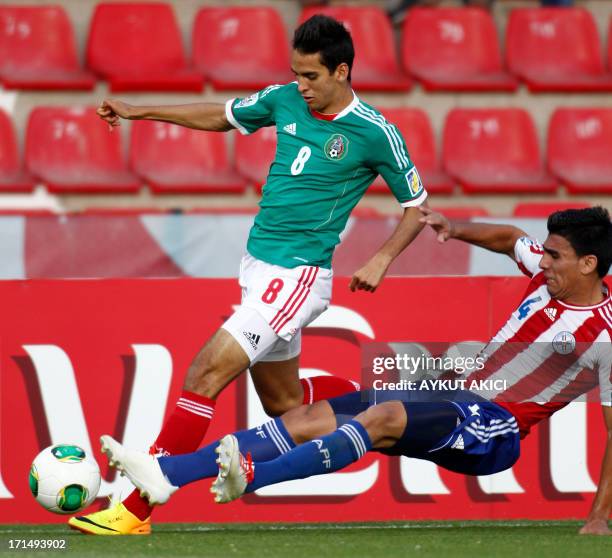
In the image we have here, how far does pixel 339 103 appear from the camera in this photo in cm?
545

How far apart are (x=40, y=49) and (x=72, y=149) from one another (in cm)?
93

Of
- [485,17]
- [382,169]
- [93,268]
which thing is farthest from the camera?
[485,17]

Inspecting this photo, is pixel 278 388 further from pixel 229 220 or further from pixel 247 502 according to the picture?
pixel 229 220

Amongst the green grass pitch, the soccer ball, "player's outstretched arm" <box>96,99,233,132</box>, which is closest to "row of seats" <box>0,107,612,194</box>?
"player's outstretched arm" <box>96,99,233,132</box>

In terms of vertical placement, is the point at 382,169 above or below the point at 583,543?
above

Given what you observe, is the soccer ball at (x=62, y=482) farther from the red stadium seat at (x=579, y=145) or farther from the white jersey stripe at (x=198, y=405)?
the red stadium seat at (x=579, y=145)

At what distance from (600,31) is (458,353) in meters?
6.22

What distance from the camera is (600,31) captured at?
11.0 m

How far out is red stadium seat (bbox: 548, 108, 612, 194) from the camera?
33.1ft

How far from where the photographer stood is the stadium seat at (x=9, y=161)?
9219mm

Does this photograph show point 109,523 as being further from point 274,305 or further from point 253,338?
point 274,305

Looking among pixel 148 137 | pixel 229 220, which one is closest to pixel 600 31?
pixel 148 137

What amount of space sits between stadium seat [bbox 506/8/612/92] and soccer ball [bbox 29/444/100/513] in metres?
6.20

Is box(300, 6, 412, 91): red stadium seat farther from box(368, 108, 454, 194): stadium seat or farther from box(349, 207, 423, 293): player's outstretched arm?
box(349, 207, 423, 293): player's outstretched arm
